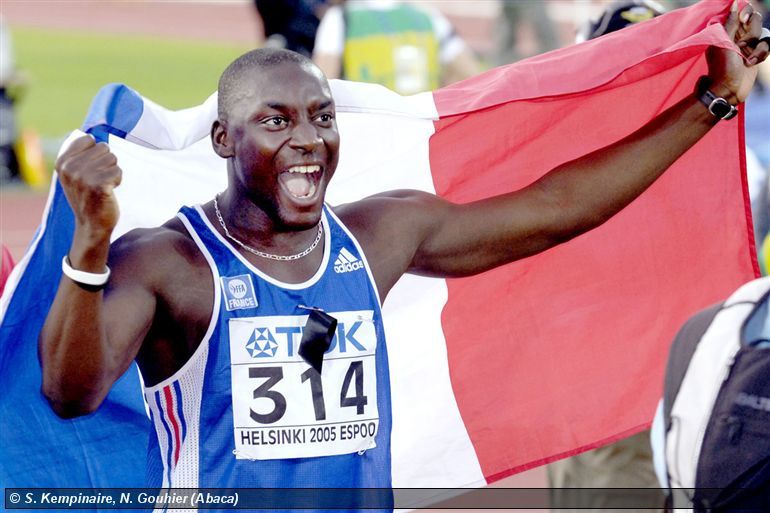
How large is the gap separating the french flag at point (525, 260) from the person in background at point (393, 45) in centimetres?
418

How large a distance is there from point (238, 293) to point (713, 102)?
4.99ft

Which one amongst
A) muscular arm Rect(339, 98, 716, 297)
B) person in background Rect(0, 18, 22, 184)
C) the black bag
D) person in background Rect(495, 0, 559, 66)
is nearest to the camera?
the black bag

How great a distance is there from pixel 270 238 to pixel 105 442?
88cm

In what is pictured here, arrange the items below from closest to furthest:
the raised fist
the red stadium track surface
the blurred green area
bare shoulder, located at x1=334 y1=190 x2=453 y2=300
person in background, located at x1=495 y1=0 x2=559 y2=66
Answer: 1. the raised fist
2. bare shoulder, located at x1=334 y1=190 x2=453 y2=300
3. person in background, located at x1=495 y1=0 x2=559 y2=66
4. the blurred green area
5. the red stadium track surface

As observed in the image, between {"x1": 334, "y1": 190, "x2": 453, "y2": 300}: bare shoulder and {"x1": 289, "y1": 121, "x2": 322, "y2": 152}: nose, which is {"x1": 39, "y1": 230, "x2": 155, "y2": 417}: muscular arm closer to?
{"x1": 289, "y1": 121, "x2": 322, "y2": 152}: nose

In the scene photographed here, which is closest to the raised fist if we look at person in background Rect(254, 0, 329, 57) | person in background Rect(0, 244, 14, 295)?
person in background Rect(0, 244, 14, 295)

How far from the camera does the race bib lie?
11.1 ft

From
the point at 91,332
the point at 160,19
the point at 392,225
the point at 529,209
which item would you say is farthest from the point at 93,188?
the point at 160,19

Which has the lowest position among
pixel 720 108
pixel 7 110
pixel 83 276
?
pixel 83 276

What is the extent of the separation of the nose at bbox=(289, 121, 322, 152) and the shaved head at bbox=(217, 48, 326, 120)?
151mm

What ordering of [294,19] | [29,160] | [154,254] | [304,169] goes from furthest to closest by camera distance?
[29,160] < [294,19] < [304,169] < [154,254]

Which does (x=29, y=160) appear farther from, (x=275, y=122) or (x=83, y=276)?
(x=83, y=276)

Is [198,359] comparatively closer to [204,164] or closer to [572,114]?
[204,164]

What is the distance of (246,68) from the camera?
3.47 metres
